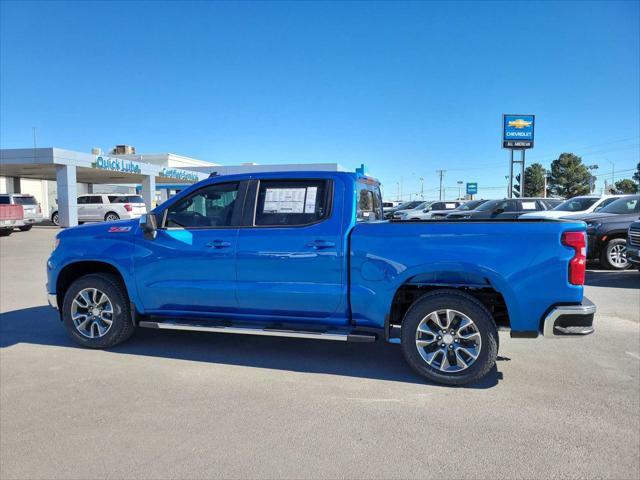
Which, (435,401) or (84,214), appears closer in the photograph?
(435,401)

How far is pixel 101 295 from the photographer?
512 cm

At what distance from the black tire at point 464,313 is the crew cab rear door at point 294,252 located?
65 centimetres

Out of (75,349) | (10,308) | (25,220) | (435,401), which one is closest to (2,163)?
(25,220)

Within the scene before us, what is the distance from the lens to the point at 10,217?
20.6 metres

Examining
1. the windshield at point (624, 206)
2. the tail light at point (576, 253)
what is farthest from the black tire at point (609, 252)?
the tail light at point (576, 253)

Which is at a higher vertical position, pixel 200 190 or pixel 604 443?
pixel 200 190

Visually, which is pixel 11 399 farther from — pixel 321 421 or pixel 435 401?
pixel 435 401

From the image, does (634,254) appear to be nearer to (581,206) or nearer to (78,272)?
(581,206)

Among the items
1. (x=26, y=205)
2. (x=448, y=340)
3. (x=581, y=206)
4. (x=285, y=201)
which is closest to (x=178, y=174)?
(x=26, y=205)

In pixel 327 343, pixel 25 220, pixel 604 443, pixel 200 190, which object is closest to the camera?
pixel 604 443

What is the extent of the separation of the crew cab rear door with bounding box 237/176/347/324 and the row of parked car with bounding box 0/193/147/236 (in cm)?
1978

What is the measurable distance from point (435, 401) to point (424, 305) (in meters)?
0.81

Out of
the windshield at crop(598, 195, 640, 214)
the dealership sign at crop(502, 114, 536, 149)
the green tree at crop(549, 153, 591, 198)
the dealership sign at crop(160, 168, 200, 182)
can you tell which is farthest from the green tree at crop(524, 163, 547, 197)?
the windshield at crop(598, 195, 640, 214)

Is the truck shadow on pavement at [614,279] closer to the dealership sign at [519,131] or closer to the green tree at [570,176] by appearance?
the dealership sign at [519,131]
